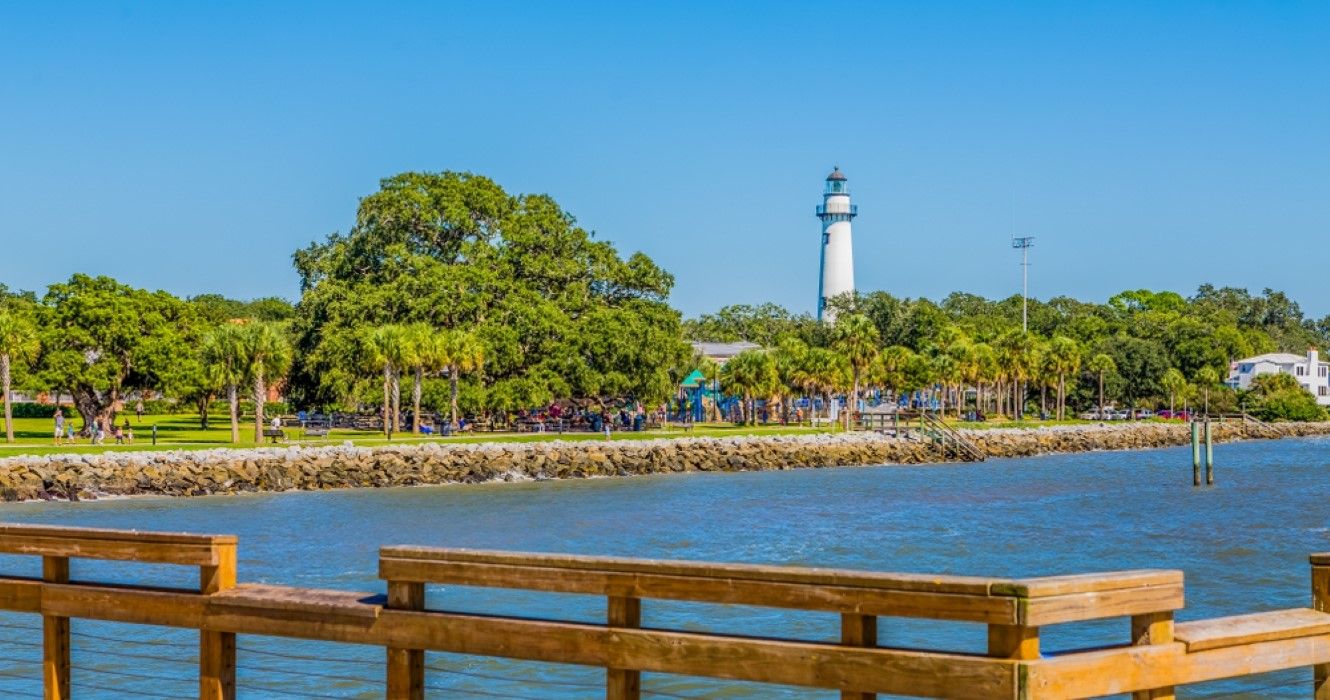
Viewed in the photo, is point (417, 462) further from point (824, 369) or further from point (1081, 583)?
point (1081, 583)

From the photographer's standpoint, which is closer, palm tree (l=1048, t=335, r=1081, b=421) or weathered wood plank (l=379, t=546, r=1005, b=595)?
weathered wood plank (l=379, t=546, r=1005, b=595)

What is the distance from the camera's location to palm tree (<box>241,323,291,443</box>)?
189 feet

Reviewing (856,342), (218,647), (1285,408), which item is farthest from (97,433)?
(1285,408)

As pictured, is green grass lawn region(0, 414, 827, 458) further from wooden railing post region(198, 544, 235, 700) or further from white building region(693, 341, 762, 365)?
wooden railing post region(198, 544, 235, 700)

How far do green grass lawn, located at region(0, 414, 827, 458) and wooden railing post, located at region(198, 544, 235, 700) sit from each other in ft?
150

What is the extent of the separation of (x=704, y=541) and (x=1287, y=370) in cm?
12037

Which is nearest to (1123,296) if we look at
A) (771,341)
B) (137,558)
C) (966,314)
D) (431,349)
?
(966,314)

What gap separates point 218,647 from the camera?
21.8 ft

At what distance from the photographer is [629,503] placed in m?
43.4

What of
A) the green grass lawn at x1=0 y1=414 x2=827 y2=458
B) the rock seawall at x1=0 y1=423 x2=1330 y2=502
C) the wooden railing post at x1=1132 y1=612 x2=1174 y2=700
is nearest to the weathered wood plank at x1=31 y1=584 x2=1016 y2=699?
the wooden railing post at x1=1132 y1=612 x2=1174 y2=700

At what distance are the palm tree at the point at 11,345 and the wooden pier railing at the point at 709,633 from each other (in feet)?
176

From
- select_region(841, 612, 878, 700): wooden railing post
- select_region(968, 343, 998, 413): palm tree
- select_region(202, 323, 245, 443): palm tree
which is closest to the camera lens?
select_region(841, 612, 878, 700): wooden railing post

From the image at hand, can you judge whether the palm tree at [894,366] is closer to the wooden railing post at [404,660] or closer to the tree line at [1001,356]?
the tree line at [1001,356]

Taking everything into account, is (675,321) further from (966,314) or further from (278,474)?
(966,314)
